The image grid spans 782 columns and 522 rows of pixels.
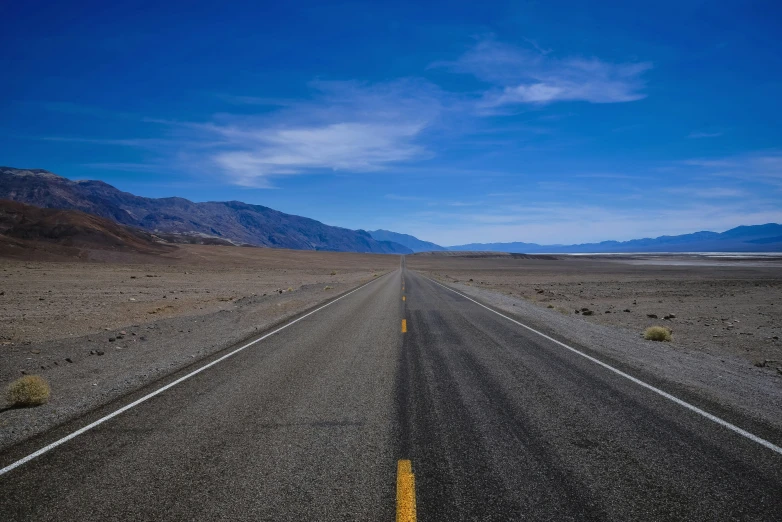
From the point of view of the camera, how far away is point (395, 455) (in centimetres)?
462

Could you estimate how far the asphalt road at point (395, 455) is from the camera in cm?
370

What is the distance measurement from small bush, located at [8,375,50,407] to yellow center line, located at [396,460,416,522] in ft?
19.5

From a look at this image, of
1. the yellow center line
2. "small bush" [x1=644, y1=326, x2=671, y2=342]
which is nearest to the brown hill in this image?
the yellow center line

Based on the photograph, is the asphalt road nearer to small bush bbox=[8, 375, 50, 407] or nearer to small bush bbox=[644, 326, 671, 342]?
small bush bbox=[8, 375, 50, 407]

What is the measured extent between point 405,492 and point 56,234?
2909 inches

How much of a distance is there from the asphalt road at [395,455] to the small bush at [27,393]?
1.32 metres

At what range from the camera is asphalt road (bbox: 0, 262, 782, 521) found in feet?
12.1

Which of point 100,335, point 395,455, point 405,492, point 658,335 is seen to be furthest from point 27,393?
point 658,335

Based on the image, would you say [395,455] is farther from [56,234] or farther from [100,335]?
[56,234]

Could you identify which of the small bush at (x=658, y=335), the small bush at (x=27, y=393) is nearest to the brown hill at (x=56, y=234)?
the small bush at (x=27, y=393)

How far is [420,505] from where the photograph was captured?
365cm

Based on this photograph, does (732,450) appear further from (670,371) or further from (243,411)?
(243,411)

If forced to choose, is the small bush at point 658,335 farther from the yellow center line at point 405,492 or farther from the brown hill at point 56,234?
the brown hill at point 56,234

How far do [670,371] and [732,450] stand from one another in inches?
162
